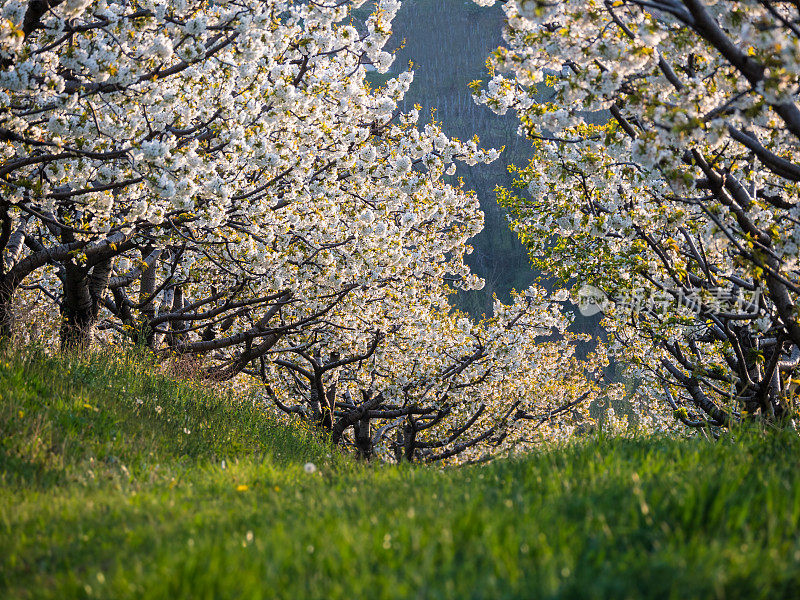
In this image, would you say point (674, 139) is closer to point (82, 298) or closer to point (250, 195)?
point (250, 195)

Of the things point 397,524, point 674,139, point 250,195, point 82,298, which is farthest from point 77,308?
point 674,139

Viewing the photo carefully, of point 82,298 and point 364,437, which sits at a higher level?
point 82,298

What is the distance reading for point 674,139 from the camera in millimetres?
4430

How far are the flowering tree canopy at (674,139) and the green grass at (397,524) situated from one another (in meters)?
2.13

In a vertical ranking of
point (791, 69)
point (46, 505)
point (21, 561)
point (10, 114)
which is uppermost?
point (10, 114)

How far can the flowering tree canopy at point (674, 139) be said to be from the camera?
4328 mm

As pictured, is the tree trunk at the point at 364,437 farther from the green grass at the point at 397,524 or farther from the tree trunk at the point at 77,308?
the green grass at the point at 397,524


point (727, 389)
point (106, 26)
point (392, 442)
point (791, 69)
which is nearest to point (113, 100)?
point (106, 26)

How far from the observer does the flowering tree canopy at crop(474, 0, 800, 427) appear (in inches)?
170

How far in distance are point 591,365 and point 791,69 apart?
17304mm

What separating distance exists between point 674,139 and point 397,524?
3.41 m

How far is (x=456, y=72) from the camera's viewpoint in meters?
149

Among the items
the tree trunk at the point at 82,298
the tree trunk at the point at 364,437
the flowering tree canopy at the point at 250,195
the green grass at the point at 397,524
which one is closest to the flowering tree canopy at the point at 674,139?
the green grass at the point at 397,524

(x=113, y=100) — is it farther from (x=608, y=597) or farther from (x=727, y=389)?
(x=727, y=389)
